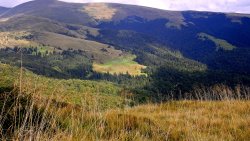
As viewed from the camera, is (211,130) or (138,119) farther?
(138,119)

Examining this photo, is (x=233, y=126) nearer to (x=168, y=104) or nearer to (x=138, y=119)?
(x=138, y=119)

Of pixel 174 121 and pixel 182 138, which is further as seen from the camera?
pixel 174 121

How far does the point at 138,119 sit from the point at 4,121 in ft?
10.6

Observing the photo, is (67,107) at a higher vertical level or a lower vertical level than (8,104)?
lower

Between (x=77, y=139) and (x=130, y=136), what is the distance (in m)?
1.33

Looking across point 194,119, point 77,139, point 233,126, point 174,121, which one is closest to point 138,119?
point 174,121

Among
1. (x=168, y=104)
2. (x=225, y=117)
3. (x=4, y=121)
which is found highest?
(x=4, y=121)

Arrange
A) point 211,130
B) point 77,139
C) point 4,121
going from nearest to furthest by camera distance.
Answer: point 77,139, point 4,121, point 211,130

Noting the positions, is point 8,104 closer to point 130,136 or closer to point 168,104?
point 130,136

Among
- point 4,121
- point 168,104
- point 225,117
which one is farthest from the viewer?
point 168,104

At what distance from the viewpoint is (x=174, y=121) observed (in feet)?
27.9

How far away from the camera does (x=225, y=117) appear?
913 centimetres

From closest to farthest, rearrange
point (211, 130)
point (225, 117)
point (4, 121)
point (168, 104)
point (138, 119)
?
point (4, 121)
point (211, 130)
point (138, 119)
point (225, 117)
point (168, 104)

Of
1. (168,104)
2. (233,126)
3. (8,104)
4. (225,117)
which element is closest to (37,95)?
(8,104)
